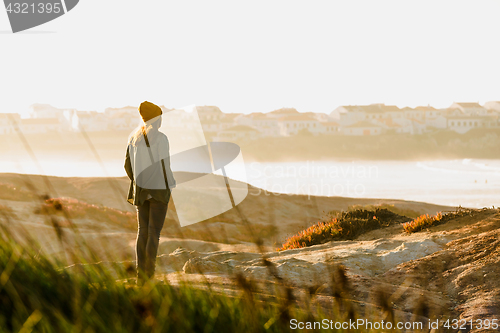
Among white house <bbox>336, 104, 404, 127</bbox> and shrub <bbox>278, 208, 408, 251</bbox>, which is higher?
white house <bbox>336, 104, 404, 127</bbox>

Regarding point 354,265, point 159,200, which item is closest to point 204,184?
point 354,265

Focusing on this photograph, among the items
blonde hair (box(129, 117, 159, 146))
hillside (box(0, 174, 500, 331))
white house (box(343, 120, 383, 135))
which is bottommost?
white house (box(343, 120, 383, 135))

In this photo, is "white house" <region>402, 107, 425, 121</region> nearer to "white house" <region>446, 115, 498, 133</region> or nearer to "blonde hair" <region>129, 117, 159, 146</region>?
"white house" <region>446, 115, 498, 133</region>

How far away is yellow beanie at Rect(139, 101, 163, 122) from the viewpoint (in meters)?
5.54

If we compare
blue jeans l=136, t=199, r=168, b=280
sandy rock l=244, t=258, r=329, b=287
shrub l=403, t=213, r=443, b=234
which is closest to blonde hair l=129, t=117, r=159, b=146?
blue jeans l=136, t=199, r=168, b=280

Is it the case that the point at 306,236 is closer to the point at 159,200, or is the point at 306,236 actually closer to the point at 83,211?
the point at 159,200

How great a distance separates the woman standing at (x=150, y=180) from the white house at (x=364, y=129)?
2949 inches

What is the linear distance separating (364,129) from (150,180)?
7636 centimetres

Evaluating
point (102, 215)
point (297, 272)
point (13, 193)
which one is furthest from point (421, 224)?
point (13, 193)

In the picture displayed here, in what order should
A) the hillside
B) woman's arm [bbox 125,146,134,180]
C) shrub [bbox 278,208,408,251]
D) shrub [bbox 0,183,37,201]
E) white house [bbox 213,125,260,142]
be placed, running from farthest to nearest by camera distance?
1. white house [bbox 213,125,260,142]
2. shrub [bbox 0,183,37,201]
3. shrub [bbox 278,208,408,251]
4. woman's arm [bbox 125,146,134,180]
5. the hillside

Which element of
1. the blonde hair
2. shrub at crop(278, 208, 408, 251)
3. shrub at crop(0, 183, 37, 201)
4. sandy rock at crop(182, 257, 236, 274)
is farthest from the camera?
shrub at crop(0, 183, 37, 201)

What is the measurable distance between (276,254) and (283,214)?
13705 millimetres

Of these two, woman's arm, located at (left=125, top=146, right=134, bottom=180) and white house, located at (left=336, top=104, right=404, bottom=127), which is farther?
white house, located at (left=336, top=104, right=404, bottom=127)

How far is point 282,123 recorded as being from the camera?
79.6 meters
